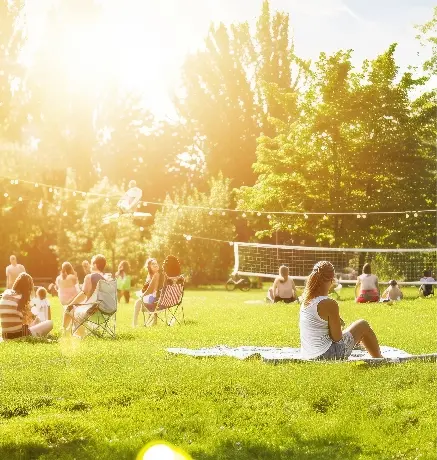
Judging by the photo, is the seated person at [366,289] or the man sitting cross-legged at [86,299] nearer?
the man sitting cross-legged at [86,299]

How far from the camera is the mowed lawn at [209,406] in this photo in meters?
6.06

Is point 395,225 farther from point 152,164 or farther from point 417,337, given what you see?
point 152,164

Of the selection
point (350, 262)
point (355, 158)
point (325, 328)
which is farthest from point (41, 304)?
point (355, 158)

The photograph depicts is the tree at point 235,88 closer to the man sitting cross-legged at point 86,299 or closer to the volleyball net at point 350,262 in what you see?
the volleyball net at point 350,262

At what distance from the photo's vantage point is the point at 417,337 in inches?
475

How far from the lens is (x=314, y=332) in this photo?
934 centimetres

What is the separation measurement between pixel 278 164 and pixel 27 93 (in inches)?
616

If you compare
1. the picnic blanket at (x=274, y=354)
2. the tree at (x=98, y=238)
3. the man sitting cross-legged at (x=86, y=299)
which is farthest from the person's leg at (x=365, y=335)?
the tree at (x=98, y=238)

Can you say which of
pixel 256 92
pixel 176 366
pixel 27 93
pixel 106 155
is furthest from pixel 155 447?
pixel 106 155

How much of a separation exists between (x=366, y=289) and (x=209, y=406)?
15.8m

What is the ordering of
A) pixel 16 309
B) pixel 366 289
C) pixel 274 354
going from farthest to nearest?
pixel 366 289
pixel 16 309
pixel 274 354

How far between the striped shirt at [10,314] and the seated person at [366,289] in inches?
484

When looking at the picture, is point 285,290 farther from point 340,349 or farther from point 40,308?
point 340,349

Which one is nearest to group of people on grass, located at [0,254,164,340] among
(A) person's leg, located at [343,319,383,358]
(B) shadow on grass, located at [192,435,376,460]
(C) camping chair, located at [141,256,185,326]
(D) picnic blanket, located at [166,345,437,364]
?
(C) camping chair, located at [141,256,185,326]
